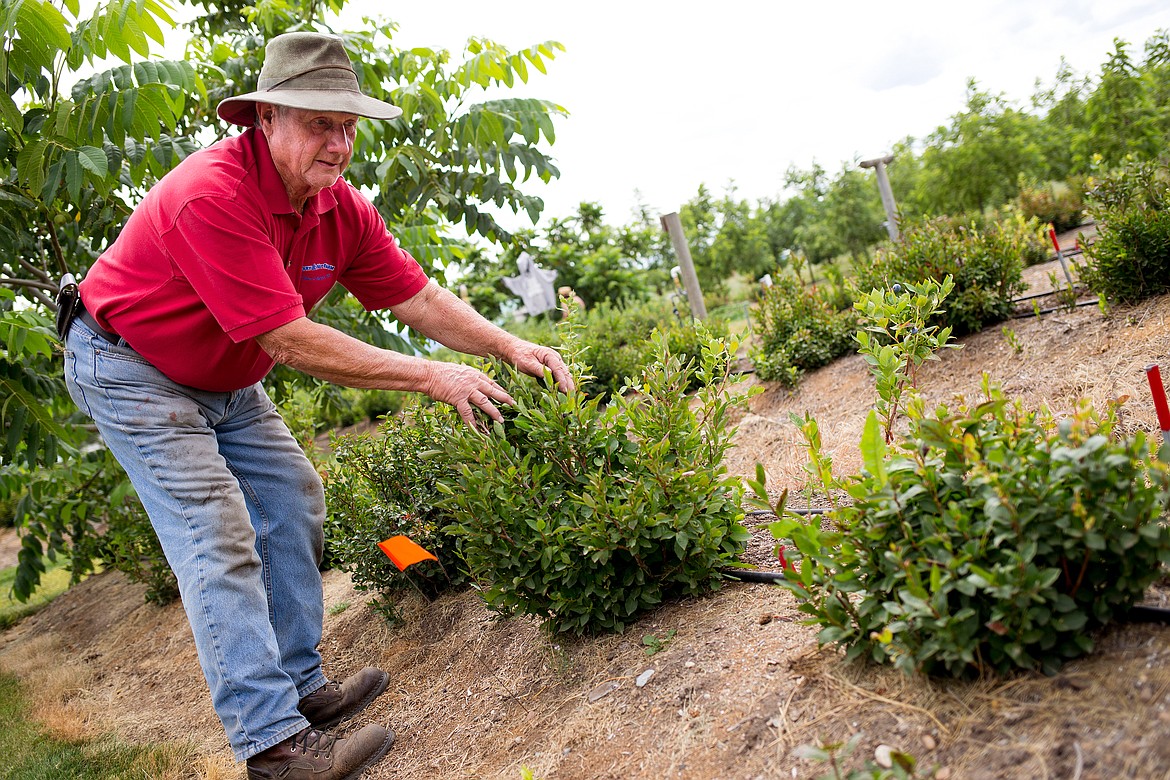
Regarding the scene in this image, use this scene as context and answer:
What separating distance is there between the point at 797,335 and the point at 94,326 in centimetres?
473

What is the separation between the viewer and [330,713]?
3.10 metres

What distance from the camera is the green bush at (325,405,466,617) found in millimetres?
3562

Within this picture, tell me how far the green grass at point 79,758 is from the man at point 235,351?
0.85 m

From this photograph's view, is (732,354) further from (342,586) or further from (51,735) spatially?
(51,735)

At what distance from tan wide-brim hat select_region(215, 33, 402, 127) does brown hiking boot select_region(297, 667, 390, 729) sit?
6.62ft

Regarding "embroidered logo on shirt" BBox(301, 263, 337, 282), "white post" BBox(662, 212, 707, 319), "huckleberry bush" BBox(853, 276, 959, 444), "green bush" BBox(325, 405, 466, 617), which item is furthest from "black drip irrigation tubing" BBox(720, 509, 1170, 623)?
"white post" BBox(662, 212, 707, 319)

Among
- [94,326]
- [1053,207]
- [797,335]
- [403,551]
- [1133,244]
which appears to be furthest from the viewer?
[1053,207]

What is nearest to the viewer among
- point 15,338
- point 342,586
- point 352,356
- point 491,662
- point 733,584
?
point 352,356

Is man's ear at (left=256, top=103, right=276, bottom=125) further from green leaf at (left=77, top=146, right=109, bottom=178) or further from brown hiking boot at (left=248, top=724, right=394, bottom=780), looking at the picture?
brown hiking boot at (left=248, top=724, right=394, bottom=780)

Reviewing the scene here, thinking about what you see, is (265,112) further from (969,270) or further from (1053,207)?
(1053,207)

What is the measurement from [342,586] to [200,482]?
2.38 m

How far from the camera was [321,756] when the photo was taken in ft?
8.63

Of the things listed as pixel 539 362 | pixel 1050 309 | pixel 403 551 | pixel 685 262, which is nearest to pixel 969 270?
pixel 1050 309

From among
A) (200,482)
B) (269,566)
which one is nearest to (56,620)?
(269,566)
